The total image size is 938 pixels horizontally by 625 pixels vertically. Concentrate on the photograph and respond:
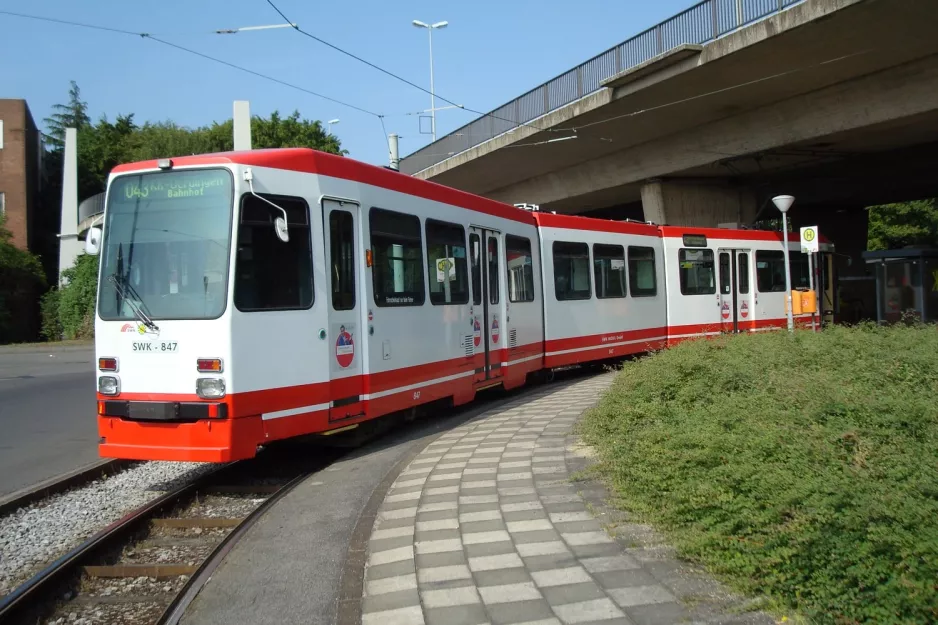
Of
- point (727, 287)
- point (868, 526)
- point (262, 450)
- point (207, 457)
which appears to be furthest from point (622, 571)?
point (727, 287)

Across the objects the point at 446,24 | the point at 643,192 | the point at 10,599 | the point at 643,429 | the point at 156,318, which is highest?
the point at 446,24

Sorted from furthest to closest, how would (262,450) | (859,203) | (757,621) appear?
(859,203) < (262,450) < (757,621)

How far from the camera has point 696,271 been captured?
18172mm

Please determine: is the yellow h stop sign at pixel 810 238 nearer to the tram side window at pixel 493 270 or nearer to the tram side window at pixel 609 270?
the tram side window at pixel 609 270

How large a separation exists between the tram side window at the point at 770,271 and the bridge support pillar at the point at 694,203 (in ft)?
16.8

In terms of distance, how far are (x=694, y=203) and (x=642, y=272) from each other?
10358 mm

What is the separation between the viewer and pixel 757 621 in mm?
3605

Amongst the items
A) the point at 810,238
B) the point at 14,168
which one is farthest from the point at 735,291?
the point at 14,168

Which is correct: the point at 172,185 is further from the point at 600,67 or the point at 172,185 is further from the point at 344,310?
the point at 600,67

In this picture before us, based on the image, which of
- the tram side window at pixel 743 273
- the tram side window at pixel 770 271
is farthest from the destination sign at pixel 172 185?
the tram side window at pixel 770 271

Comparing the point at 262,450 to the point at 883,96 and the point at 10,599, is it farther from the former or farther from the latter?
the point at 883,96

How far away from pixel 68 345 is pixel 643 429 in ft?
111

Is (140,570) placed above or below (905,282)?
below

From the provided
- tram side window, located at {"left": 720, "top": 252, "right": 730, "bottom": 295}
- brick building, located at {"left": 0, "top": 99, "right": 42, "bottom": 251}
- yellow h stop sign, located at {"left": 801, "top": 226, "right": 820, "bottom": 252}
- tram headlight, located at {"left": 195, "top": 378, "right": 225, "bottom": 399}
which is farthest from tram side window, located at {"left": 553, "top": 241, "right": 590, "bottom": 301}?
brick building, located at {"left": 0, "top": 99, "right": 42, "bottom": 251}
